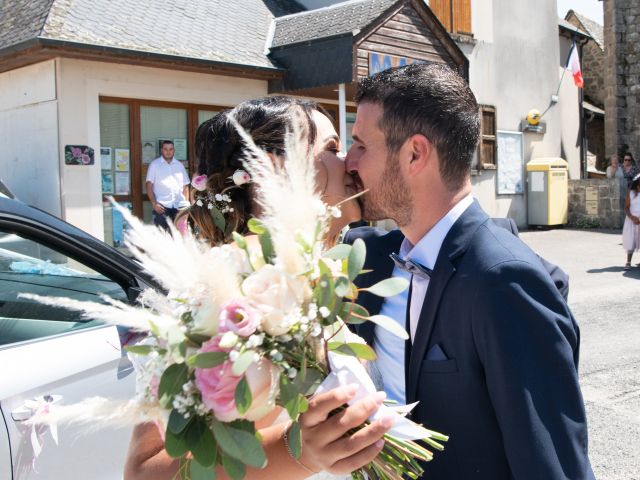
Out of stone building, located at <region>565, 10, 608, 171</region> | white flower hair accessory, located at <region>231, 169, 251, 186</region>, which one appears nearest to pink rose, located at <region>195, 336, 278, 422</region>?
white flower hair accessory, located at <region>231, 169, 251, 186</region>

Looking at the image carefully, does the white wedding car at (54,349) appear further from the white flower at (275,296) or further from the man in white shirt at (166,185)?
the man in white shirt at (166,185)

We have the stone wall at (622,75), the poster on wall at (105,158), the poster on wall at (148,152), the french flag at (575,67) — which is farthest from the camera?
the stone wall at (622,75)

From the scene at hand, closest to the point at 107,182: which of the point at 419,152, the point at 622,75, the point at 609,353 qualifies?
the point at 609,353

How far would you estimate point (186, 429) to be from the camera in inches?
49.9

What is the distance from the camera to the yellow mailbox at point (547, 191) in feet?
56.9

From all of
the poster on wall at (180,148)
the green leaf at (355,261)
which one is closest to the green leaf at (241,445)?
the green leaf at (355,261)

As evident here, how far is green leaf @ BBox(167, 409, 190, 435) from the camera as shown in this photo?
1237 mm

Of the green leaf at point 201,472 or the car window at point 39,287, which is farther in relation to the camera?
the car window at point 39,287

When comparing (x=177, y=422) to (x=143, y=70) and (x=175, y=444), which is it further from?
(x=143, y=70)

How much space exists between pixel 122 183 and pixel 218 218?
31.9 feet

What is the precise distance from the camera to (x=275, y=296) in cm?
124

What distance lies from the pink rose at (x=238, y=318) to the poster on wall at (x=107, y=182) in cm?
1036

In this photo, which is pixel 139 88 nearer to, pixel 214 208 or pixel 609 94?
pixel 214 208

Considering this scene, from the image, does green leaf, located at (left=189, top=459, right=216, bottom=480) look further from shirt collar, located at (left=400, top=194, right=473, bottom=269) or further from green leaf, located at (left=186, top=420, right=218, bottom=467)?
shirt collar, located at (left=400, top=194, right=473, bottom=269)
